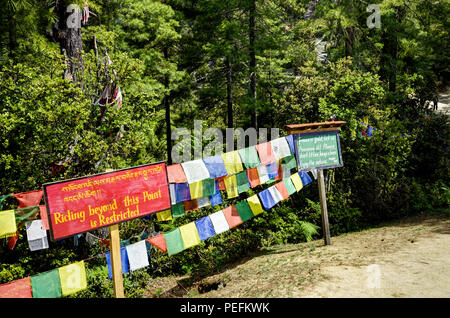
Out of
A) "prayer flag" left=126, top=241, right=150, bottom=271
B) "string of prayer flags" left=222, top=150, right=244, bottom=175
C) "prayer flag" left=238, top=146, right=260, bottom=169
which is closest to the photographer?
"prayer flag" left=126, top=241, right=150, bottom=271

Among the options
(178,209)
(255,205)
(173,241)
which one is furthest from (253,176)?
(173,241)

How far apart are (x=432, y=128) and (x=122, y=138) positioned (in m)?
10.6

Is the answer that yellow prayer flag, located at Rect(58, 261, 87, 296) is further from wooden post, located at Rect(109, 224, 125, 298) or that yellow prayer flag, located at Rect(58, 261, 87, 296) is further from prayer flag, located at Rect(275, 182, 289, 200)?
prayer flag, located at Rect(275, 182, 289, 200)

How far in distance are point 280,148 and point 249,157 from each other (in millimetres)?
993

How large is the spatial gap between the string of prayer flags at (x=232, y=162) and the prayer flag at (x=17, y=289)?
14.4ft

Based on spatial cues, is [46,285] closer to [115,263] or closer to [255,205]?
[115,263]

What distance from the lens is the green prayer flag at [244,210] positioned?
776cm

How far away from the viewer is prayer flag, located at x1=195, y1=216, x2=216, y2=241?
7.10m

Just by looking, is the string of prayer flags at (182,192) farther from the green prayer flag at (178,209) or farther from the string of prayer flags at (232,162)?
the string of prayer flags at (232,162)

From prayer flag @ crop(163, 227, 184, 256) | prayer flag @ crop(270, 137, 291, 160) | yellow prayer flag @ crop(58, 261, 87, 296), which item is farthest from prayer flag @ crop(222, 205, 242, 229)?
yellow prayer flag @ crop(58, 261, 87, 296)

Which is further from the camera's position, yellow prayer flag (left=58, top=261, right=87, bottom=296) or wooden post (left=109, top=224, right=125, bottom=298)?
yellow prayer flag (left=58, top=261, right=87, bottom=296)

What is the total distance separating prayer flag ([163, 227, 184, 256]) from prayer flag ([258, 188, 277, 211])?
90.8 inches
